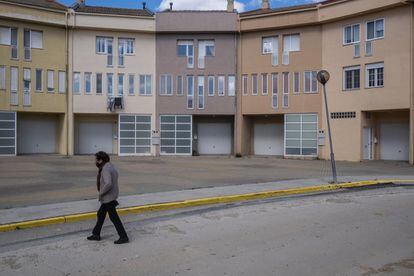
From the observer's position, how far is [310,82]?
3262cm

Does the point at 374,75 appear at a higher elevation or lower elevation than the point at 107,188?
higher

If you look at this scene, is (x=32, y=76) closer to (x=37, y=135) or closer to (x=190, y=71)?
(x=37, y=135)

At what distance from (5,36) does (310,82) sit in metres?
20.3

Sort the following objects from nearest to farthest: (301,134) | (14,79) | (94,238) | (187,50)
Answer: (94,238)
(14,79)
(301,134)
(187,50)

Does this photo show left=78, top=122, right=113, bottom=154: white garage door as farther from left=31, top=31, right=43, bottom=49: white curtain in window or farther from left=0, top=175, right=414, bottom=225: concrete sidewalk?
left=0, top=175, right=414, bottom=225: concrete sidewalk

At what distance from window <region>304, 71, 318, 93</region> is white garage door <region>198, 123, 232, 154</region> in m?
7.09

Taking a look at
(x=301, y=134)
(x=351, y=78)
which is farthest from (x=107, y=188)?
(x=301, y=134)

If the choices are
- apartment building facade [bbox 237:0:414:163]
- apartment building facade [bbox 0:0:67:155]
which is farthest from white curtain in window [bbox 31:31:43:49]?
apartment building facade [bbox 237:0:414:163]

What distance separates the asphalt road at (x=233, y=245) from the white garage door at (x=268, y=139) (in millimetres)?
24023

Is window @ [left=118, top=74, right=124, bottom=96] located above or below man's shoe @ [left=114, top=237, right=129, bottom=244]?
above

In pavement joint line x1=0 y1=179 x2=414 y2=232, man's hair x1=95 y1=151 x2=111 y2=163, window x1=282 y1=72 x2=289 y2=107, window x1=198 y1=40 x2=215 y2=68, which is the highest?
window x1=198 y1=40 x2=215 y2=68

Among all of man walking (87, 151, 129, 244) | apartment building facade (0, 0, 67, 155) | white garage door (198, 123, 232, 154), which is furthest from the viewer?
white garage door (198, 123, 232, 154)

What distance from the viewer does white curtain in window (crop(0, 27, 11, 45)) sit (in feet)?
104

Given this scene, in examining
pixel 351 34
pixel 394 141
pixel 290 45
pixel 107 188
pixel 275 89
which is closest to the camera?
pixel 107 188
